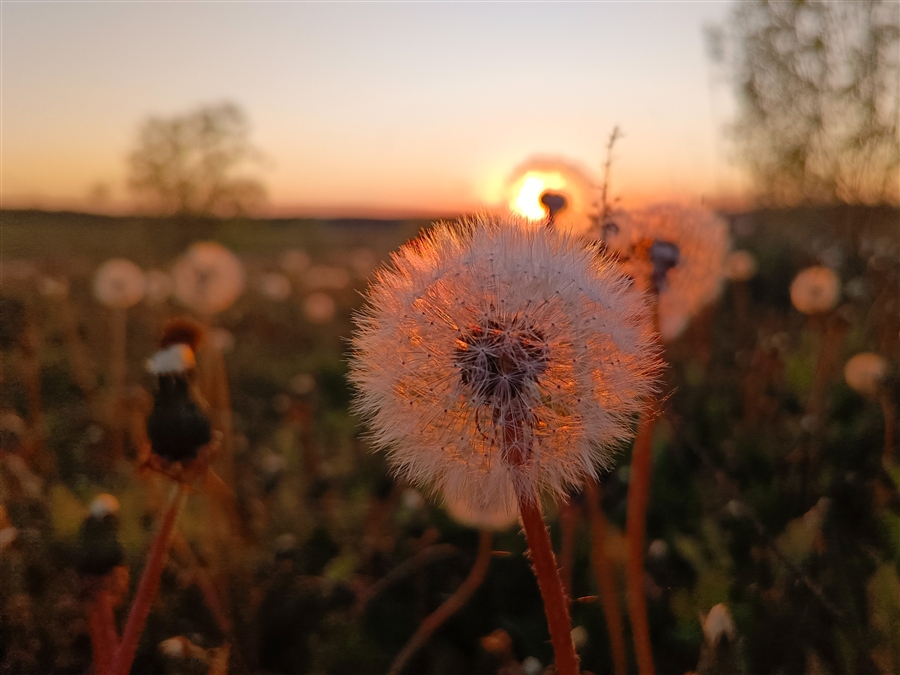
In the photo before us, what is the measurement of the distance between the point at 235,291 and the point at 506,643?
2.56 metres

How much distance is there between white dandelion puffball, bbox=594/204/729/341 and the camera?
4.49ft

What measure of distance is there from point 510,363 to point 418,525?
4.56 feet

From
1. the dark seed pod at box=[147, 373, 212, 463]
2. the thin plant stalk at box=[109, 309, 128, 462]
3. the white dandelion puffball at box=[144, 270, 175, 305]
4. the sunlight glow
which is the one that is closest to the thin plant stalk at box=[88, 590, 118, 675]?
the dark seed pod at box=[147, 373, 212, 463]

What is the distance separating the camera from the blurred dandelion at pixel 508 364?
0.92m

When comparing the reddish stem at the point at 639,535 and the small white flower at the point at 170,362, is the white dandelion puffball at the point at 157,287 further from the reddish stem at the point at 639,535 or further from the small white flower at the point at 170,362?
the reddish stem at the point at 639,535

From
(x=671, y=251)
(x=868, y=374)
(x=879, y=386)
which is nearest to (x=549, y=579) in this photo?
(x=671, y=251)

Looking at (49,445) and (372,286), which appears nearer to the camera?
(372,286)

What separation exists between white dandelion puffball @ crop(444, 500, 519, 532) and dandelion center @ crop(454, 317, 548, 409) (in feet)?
0.54

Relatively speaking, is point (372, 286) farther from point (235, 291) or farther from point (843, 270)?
point (843, 270)

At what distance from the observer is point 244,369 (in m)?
4.48

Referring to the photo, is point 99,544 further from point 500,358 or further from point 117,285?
point 117,285

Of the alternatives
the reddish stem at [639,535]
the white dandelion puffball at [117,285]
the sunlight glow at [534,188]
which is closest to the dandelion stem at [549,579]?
the reddish stem at [639,535]

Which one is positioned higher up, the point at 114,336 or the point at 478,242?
the point at 478,242

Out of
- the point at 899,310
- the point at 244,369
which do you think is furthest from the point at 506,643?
the point at 244,369
